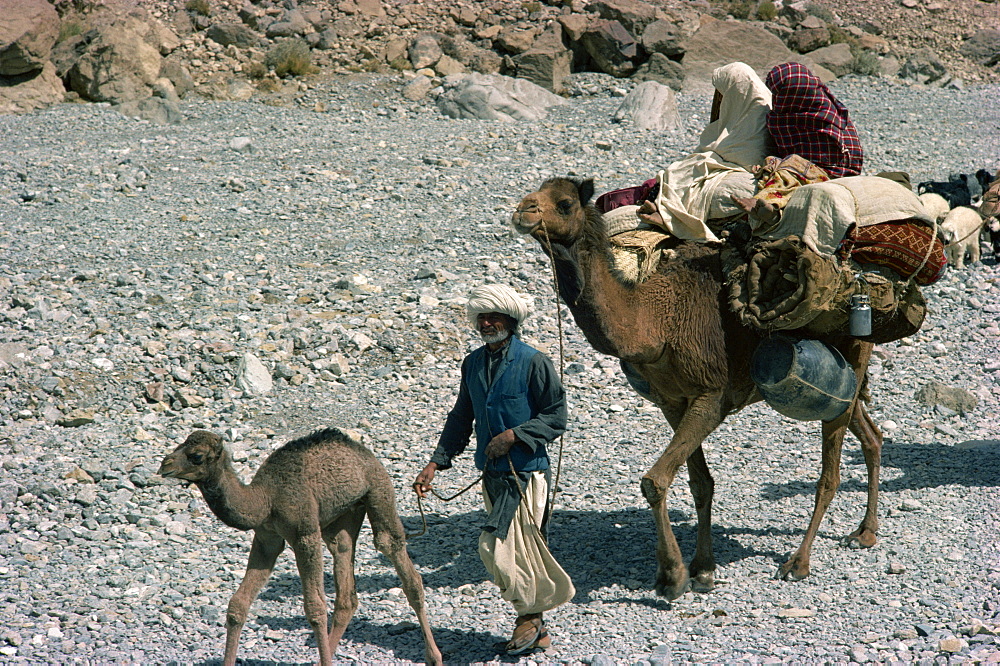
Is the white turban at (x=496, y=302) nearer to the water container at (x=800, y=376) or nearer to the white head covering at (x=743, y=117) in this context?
the water container at (x=800, y=376)

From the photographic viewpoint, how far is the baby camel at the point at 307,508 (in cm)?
402

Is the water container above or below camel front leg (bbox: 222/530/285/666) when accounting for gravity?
above

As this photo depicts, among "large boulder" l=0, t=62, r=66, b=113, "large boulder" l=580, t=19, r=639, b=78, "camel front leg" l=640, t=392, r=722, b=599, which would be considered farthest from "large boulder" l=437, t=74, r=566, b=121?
"camel front leg" l=640, t=392, r=722, b=599

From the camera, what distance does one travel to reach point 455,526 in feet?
21.2

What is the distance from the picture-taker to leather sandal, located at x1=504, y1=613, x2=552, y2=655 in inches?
184

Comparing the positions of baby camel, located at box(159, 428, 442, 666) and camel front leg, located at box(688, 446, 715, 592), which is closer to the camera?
baby camel, located at box(159, 428, 442, 666)

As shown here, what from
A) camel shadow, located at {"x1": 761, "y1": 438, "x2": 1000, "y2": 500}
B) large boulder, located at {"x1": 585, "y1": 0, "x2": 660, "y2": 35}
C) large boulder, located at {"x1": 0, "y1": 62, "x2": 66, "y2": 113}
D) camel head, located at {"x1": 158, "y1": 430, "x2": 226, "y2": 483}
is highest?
camel head, located at {"x1": 158, "y1": 430, "x2": 226, "y2": 483}

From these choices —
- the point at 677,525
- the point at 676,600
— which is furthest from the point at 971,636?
the point at 677,525

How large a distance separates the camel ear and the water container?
1.50 meters

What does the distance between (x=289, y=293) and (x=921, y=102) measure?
1397cm

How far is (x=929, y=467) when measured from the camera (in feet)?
24.2

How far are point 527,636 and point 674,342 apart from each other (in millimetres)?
1776

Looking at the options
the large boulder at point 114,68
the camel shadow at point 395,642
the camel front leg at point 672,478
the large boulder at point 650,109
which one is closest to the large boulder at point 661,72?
the large boulder at point 650,109

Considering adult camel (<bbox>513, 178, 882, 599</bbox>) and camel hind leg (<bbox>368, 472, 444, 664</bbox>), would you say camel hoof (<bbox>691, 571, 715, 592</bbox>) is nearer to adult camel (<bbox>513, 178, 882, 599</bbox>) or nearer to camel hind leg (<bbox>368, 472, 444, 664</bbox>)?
adult camel (<bbox>513, 178, 882, 599</bbox>)
